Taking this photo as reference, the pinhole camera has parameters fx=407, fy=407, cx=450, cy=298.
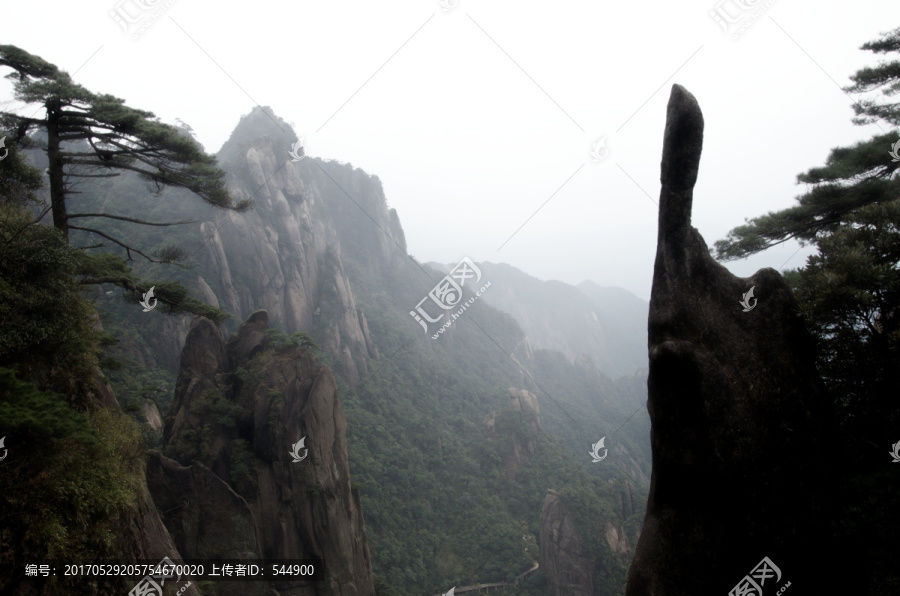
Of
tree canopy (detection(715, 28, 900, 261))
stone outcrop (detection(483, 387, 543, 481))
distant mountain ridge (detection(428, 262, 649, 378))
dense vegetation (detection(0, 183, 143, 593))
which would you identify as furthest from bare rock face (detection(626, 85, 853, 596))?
distant mountain ridge (detection(428, 262, 649, 378))

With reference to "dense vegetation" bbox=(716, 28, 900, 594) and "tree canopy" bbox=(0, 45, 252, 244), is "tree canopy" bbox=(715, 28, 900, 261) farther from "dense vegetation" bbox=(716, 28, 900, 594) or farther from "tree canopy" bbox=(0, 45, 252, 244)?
"tree canopy" bbox=(0, 45, 252, 244)

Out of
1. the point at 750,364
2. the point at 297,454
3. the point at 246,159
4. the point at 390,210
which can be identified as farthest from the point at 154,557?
the point at 390,210

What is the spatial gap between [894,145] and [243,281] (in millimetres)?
33660

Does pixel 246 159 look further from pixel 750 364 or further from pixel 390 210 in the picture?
pixel 750 364

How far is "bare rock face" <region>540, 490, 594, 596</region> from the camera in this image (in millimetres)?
22547
